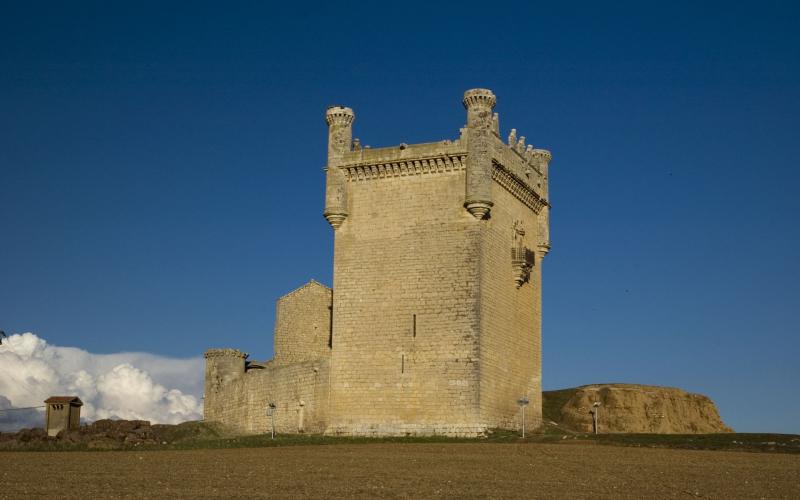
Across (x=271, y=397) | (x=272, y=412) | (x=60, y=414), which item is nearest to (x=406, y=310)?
(x=272, y=412)

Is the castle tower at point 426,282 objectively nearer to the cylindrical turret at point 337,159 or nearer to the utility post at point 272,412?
the cylindrical turret at point 337,159

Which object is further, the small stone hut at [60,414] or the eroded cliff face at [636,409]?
the eroded cliff face at [636,409]

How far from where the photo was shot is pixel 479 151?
4062 centimetres

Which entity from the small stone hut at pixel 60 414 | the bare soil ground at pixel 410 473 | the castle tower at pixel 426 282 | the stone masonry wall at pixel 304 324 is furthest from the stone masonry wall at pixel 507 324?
the small stone hut at pixel 60 414

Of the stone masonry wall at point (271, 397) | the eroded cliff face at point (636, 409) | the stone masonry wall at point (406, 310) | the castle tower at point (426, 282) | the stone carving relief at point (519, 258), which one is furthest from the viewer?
the eroded cliff face at point (636, 409)

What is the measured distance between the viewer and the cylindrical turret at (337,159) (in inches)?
1676

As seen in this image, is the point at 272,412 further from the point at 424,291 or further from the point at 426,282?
the point at 426,282

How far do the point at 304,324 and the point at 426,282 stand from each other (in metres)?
8.81

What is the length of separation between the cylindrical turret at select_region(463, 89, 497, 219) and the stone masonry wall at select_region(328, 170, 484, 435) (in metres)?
0.61

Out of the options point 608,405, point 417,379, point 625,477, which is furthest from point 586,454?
point 608,405

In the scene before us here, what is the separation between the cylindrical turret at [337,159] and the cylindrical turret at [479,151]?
486 centimetres

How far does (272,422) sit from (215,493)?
1985cm

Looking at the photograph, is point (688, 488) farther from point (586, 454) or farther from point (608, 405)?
point (608, 405)

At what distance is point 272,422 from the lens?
4353cm
